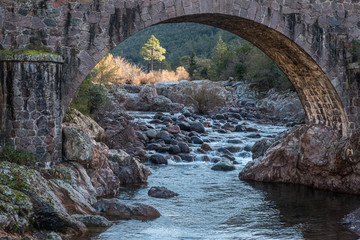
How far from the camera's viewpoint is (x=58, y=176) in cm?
865

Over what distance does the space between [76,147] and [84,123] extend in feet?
11.1

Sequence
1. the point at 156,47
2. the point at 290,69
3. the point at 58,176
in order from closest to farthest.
Answer: the point at 58,176 < the point at 290,69 < the point at 156,47

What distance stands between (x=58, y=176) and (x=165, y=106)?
16.8 m

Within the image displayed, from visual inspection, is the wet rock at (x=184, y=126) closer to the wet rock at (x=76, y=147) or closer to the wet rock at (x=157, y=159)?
the wet rock at (x=157, y=159)

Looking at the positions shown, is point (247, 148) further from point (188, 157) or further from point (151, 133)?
point (151, 133)

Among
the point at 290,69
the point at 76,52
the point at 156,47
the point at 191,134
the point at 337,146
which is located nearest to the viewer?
Result: the point at 76,52

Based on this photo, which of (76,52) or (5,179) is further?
(76,52)

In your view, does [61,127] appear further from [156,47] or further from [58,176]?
[156,47]

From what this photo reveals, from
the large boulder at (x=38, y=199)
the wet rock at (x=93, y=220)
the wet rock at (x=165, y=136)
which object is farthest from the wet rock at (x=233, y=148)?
the large boulder at (x=38, y=199)

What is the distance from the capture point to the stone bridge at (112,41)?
8.70 m

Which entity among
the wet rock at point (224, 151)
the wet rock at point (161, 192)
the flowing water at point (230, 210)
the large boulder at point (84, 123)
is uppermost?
the large boulder at point (84, 123)

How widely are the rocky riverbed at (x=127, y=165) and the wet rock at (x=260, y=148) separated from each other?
38 mm

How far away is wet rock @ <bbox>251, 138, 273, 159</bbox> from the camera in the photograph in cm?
1406

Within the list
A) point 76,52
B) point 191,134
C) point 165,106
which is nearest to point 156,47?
point 165,106
